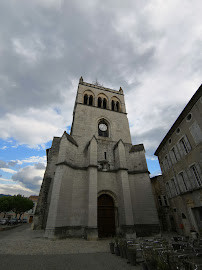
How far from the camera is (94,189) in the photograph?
10.9m

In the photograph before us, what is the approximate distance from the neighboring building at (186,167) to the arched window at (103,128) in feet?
23.4

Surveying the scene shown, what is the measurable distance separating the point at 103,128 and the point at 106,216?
983cm

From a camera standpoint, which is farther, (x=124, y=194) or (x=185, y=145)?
(x=124, y=194)

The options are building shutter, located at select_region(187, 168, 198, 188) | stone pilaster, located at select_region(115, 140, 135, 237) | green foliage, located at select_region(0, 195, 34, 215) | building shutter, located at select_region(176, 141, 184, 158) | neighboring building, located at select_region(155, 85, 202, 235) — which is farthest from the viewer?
green foliage, located at select_region(0, 195, 34, 215)

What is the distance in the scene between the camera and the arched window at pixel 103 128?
16.6 m

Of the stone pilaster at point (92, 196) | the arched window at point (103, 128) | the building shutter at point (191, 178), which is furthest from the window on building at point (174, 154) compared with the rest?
the stone pilaster at point (92, 196)

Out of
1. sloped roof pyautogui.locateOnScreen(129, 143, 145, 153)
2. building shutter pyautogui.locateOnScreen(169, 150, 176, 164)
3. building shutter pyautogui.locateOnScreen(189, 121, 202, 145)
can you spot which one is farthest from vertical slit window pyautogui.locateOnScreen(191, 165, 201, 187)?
sloped roof pyautogui.locateOnScreen(129, 143, 145, 153)

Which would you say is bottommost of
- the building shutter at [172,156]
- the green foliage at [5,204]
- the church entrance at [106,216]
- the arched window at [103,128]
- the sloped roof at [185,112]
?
the church entrance at [106,216]

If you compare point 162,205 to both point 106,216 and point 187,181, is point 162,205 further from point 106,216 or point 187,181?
point 106,216

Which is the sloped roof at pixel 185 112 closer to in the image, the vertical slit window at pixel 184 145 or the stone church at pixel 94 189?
the vertical slit window at pixel 184 145

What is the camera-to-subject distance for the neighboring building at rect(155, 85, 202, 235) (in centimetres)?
955

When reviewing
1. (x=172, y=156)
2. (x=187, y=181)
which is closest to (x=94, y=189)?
(x=187, y=181)

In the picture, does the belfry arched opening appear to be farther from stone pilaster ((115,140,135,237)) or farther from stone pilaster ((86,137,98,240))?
stone pilaster ((86,137,98,240))

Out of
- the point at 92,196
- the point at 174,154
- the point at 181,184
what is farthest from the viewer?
the point at 174,154
